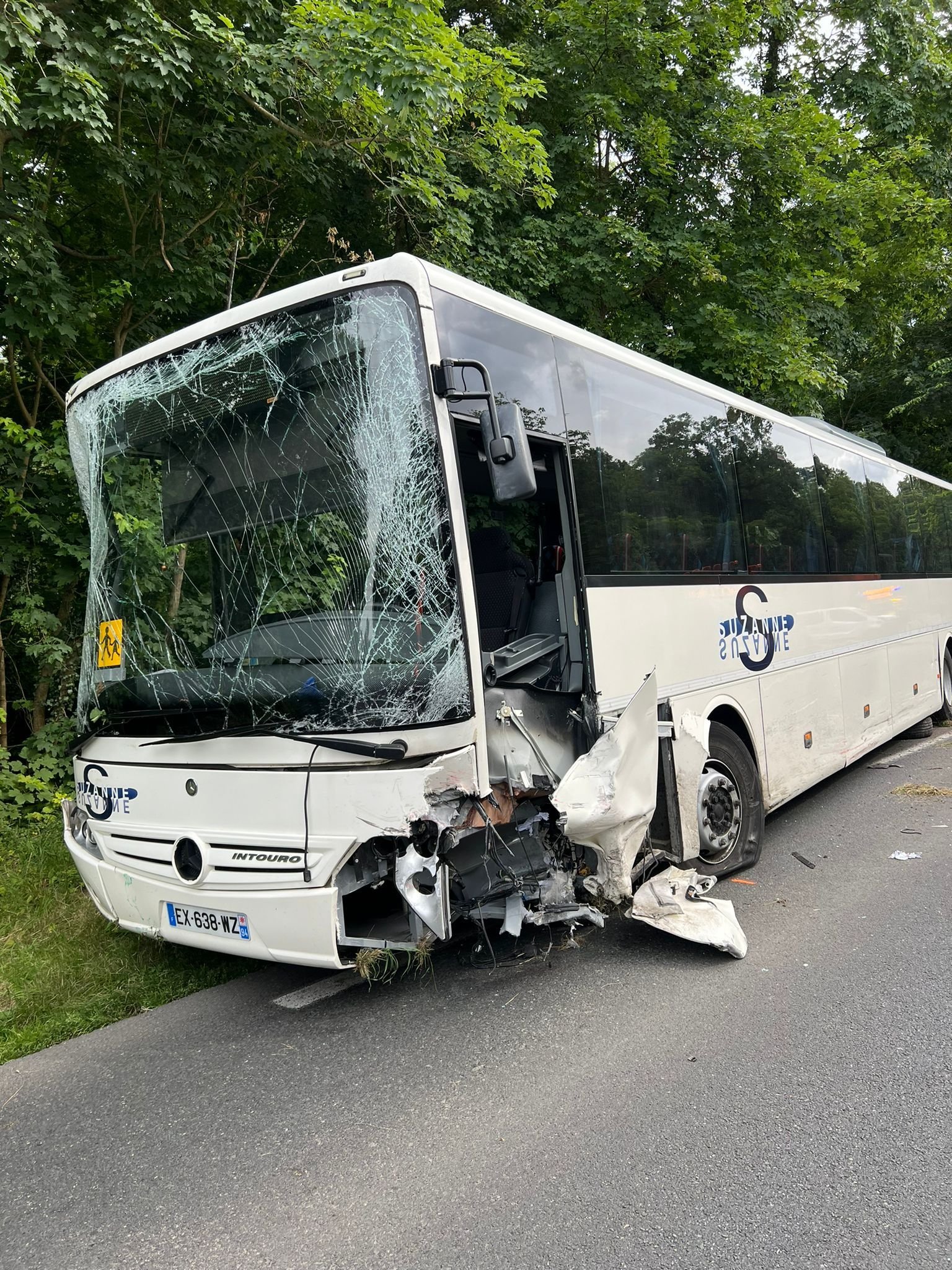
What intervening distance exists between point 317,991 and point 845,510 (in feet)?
20.6

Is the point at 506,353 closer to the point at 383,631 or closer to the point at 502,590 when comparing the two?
the point at 502,590

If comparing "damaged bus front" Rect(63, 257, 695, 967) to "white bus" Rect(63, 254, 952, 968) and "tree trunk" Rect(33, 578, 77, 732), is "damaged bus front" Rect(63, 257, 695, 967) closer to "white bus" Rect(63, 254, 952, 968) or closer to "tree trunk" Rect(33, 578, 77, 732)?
"white bus" Rect(63, 254, 952, 968)

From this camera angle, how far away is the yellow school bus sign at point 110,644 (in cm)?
438

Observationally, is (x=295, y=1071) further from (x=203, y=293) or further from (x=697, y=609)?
(x=203, y=293)

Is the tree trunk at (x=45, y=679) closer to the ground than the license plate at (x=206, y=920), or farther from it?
farther from it

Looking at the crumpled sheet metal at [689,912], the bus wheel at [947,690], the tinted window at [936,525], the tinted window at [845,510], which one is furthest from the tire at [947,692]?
the crumpled sheet metal at [689,912]

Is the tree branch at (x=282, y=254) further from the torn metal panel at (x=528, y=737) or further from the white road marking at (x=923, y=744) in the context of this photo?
the white road marking at (x=923, y=744)

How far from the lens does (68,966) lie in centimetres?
485

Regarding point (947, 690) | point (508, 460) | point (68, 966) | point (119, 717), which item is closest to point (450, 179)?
point (508, 460)

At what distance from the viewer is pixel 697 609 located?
549cm

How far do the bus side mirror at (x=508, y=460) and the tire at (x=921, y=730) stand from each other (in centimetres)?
911

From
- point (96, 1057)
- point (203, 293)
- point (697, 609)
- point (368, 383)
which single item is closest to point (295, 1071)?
point (96, 1057)

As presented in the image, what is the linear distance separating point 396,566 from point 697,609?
2493 mm

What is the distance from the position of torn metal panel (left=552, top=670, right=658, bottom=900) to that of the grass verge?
208 centimetres
